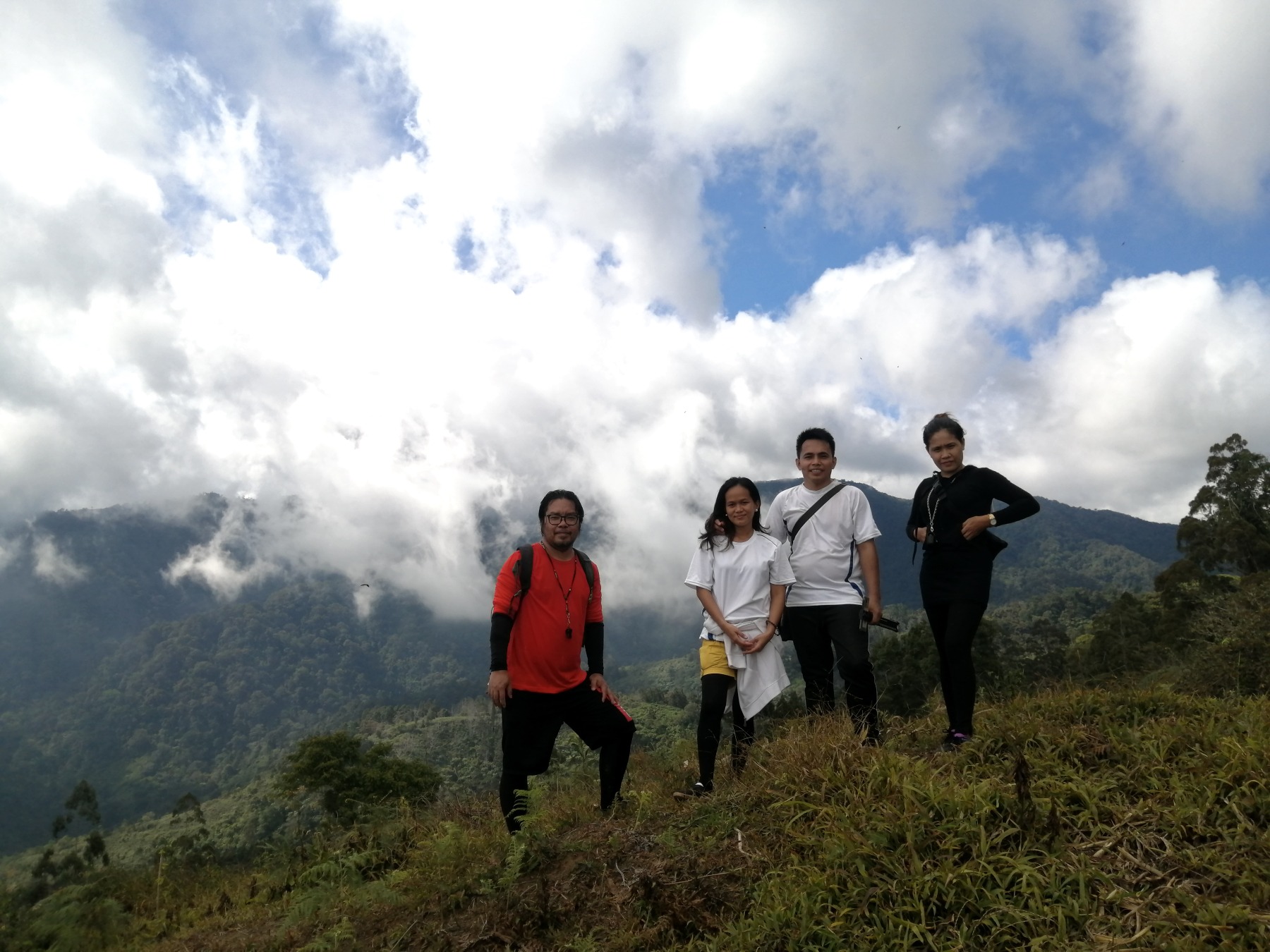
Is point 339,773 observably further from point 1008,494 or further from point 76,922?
point 1008,494

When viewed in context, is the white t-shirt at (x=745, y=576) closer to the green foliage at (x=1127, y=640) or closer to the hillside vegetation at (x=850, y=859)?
the hillside vegetation at (x=850, y=859)

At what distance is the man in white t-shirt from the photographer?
4.79 meters

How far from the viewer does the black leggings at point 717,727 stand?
186 inches

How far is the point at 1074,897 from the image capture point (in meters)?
2.72

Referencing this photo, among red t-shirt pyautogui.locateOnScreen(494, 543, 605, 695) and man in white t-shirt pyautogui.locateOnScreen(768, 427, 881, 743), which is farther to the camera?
man in white t-shirt pyautogui.locateOnScreen(768, 427, 881, 743)

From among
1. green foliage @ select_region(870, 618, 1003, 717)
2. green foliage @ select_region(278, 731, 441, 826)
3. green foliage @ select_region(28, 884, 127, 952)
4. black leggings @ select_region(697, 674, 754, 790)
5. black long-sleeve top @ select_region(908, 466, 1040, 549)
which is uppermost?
black long-sleeve top @ select_region(908, 466, 1040, 549)

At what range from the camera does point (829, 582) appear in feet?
16.3

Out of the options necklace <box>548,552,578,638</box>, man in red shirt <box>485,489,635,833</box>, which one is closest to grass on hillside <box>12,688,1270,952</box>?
man in red shirt <box>485,489,635,833</box>

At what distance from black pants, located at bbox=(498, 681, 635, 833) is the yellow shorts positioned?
666mm

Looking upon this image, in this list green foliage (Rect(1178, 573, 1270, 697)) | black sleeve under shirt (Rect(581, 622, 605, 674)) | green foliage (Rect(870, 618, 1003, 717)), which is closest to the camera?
black sleeve under shirt (Rect(581, 622, 605, 674))

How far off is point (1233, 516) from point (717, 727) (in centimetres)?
4044

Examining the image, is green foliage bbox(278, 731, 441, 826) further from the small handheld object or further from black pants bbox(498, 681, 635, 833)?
the small handheld object

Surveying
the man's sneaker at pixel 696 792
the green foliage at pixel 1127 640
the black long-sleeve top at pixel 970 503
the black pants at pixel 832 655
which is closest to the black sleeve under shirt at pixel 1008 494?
the black long-sleeve top at pixel 970 503

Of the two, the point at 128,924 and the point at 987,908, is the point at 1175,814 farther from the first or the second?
the point at 128,924
